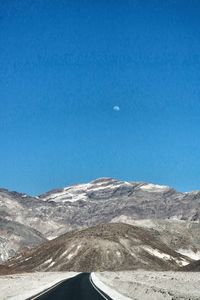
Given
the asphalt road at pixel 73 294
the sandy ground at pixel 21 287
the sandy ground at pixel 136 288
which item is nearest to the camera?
the asphalt road at pixel 73 294

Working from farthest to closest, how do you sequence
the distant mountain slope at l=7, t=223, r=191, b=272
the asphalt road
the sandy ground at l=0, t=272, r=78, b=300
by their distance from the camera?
the distant mountain slope at l=7, t=223, r=191, b=272, the sandy ground at l=0, t=272, r=78, b=300, the asphalt road

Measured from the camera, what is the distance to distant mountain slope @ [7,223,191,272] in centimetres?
14350

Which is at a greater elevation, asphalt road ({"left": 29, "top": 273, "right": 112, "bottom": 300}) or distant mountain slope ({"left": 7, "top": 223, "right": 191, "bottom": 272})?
distant mountain slope ({"left": 7, "top": 223, "right": 191, "bottom": 272})

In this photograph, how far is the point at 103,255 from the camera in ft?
491

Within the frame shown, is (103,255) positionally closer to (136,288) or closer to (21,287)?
(21,287)

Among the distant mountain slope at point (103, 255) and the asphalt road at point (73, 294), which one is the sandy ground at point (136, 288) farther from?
the distant mountain slope at point (103, 255)

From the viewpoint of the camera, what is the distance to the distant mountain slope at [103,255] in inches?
5650

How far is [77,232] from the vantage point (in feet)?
597

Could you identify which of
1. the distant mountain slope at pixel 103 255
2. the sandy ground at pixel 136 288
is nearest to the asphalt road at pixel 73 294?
the sandy ground at pixel 136 288

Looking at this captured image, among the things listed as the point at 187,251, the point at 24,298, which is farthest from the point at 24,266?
the point at 24,298

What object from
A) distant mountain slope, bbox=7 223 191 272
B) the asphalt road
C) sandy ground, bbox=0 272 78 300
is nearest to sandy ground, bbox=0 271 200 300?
sandy ground, bbox=0 272 78 300

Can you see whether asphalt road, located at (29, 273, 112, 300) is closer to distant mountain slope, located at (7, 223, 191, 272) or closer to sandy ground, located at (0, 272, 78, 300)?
sandy ground, located at (0, 272, 78, 300)

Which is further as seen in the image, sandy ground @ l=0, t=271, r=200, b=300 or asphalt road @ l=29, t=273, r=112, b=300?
sandy ground @ l=0, t=271, r=200, b=300

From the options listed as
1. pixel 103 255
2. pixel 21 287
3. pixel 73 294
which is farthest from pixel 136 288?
pixel 103 255
